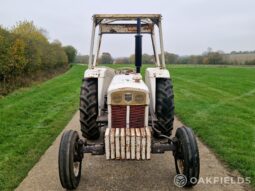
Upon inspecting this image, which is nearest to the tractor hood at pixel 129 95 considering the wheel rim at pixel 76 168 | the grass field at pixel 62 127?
the wheel rim at pixel 76 168

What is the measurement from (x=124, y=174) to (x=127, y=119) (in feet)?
2.54

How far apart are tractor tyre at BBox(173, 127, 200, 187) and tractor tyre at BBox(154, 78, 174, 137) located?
1.27 m

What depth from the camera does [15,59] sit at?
54.0ft

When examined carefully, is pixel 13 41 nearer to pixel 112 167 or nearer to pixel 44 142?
pixel 44 142

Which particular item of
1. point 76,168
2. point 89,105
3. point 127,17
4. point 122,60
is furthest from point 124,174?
point 122,60

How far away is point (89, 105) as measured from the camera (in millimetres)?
5293

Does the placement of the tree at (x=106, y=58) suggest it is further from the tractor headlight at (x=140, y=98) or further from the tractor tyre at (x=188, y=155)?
the tractor tyre at (x=188, y=155)

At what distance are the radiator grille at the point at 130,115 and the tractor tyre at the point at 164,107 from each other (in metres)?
0.88

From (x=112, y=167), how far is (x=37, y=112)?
5156 mm

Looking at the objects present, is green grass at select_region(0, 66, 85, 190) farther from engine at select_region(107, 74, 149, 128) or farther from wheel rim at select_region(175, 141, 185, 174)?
wheel rim at select_region(175, 141, 185, 174)

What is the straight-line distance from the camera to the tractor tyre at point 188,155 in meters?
3.73

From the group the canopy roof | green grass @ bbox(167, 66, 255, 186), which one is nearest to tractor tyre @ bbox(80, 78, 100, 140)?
the canopy roof

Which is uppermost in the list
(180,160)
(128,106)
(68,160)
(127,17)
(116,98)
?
(127,17)

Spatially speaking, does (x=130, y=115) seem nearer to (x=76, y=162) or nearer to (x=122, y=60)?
(x=76, y=162)
